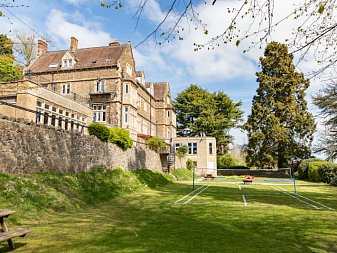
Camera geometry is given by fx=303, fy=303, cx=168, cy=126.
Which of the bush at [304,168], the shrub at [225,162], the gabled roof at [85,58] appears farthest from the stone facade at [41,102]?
the shrub at [225,162]

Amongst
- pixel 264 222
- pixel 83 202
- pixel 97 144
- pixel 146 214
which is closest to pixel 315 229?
pixel 264 222

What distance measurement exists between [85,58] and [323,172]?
32708 mm

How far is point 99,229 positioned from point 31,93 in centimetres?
1792

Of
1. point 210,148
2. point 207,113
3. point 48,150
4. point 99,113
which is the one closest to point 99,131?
point 48,150

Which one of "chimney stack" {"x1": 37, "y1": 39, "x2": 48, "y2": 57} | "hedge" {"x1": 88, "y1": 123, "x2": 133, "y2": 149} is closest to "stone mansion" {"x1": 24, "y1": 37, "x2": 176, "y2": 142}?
"chimney stack" {"x1": 37, "y1": 39, "x2": 48, "y2": 57}

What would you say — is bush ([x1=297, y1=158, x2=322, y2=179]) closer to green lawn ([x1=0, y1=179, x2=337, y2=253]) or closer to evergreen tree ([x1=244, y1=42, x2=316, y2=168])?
evergreen tree ([x1=244, y1=42, x2=316, y2=168])

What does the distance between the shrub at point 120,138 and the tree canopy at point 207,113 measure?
4010cm

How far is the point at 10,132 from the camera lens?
40.0ft

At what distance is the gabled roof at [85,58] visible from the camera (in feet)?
128

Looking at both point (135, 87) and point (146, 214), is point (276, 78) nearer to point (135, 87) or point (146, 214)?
point (135, 87)

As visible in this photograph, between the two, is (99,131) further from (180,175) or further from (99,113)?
(180,175)

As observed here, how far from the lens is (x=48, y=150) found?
14695 mm

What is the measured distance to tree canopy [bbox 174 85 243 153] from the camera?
208 ft

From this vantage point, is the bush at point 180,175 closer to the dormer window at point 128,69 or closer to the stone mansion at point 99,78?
the stone mansion at point 99,78
